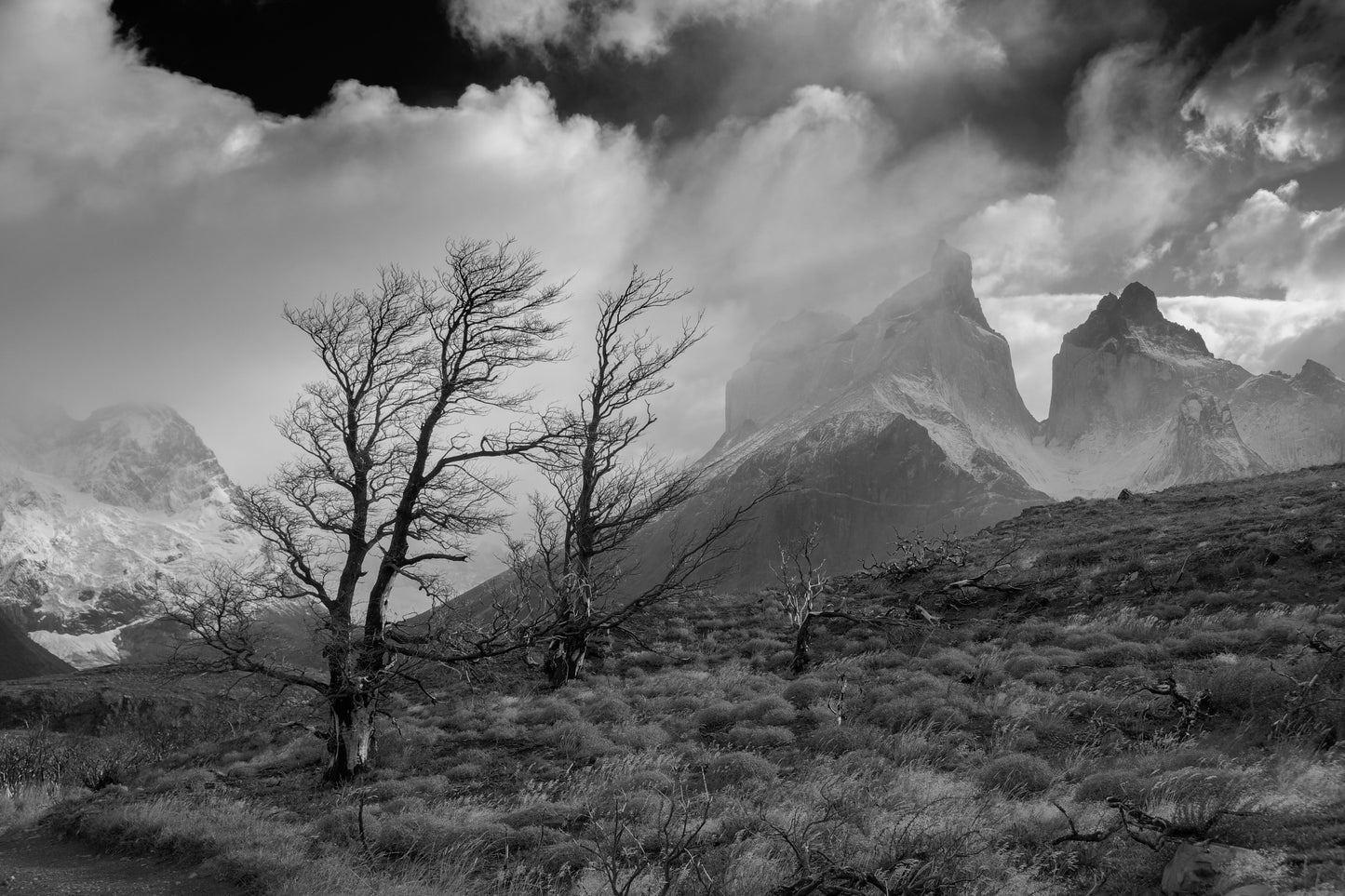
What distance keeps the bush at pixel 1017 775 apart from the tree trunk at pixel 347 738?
34.0 feet

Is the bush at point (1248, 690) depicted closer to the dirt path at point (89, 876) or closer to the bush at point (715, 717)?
the bush at point (715, 717)

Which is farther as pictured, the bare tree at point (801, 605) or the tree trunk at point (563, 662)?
the tree trunk at point (563, 662)

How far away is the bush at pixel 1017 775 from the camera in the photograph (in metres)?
9.30

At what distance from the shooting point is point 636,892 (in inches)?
268

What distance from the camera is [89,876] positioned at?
833 centimetres

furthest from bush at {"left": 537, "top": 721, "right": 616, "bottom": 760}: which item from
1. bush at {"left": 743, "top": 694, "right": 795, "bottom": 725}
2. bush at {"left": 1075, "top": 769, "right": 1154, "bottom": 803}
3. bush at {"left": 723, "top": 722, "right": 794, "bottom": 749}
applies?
bush at {"left": 1075, "top": 769, "right": 1154, "bottom": 803}

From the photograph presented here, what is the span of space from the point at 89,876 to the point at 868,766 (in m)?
10.2

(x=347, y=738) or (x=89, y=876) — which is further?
(x=347, y=738)

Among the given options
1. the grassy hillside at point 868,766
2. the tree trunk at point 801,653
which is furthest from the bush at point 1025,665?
the tree trunk at point 801,653

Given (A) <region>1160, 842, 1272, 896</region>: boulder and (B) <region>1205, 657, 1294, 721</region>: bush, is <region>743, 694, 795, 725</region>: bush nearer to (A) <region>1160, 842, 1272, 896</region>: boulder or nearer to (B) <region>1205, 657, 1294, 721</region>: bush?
(B) <region>1205, 657, 1294, 721</region>: bush

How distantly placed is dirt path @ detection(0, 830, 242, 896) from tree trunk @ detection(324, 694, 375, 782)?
3.56 metres

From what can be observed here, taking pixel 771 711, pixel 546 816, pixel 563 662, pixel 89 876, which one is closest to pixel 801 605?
pixel 563 662

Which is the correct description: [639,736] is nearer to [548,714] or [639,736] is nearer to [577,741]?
[577,741]

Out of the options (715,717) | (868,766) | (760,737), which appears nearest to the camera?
(868,766)
